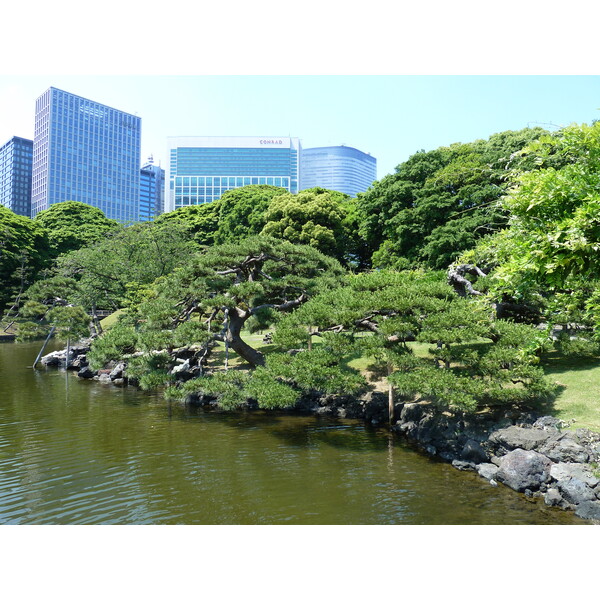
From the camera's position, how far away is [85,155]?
326ft

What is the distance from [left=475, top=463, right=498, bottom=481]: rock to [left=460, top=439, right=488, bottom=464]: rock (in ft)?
0.92

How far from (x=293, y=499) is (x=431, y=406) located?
17.2 ft

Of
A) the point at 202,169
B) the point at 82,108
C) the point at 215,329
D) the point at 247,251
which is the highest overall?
the point at 82,108

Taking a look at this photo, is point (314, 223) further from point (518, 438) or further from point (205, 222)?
point (518, 438)

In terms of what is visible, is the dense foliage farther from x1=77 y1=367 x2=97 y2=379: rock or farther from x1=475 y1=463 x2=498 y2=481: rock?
x1=77 y1=367 x2=97 y2=379: rock

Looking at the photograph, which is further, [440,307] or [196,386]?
[196,386]

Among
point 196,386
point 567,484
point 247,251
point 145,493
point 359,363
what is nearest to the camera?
point 567,484

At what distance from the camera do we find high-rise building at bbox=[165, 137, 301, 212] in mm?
104250

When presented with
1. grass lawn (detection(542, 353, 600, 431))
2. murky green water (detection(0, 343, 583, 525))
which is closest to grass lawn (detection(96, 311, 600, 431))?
grass lawn (detection(542, 353, 600, 431))

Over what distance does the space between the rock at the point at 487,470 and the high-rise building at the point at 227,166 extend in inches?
3882

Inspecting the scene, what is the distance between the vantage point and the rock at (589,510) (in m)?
6.95

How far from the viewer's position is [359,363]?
51.2ft

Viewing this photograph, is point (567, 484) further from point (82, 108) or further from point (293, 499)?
point (82, 108)

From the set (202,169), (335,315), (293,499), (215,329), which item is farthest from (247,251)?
(202,169)
